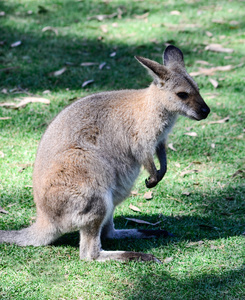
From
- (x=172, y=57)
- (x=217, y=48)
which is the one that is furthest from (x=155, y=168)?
(x=217, y=48)

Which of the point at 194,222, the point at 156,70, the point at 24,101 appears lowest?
the point at 24,101

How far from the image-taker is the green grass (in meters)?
3.03

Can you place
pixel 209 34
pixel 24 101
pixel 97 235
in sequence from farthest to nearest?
pixel 209 34 → pixel 24 101 → pixel 97 235

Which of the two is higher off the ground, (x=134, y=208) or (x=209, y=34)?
(x=134, y=208)

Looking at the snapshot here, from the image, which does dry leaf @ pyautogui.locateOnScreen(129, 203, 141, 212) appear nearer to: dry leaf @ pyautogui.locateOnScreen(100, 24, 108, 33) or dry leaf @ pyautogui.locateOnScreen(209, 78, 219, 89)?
dry leaf @ pyautogui.locateOnScreen(209, 78, 219, 89)

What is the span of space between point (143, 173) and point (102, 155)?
1.47 meters

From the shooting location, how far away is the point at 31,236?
11.0ft

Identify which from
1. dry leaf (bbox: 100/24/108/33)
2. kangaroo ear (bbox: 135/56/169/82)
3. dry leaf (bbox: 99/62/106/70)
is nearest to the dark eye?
kangaroo ear (bbox: 135/56/169/82)

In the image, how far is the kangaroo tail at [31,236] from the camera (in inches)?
130

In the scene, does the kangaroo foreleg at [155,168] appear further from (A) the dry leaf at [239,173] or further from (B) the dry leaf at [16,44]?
(B) the dry leaf at [16,44]

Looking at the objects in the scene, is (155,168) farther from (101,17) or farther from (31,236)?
(101,17)

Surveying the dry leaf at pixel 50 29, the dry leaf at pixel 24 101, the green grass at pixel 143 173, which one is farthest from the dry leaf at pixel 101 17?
the dry leaf at pixel 24 101

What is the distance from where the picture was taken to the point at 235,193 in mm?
4203

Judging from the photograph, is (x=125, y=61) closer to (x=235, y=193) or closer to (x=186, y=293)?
(x=235, y=193)
